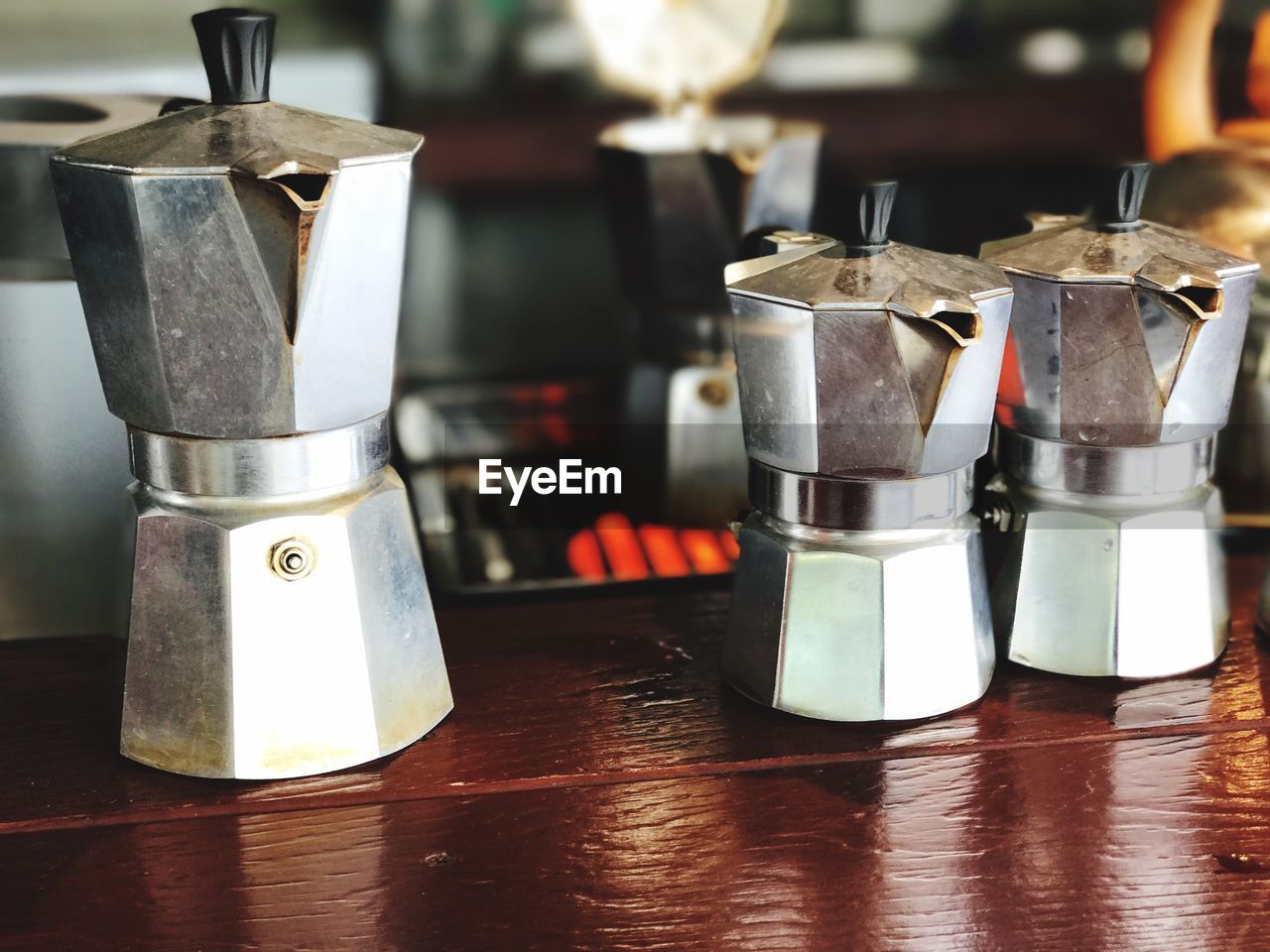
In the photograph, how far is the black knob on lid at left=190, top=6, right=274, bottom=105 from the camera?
70 centimetres

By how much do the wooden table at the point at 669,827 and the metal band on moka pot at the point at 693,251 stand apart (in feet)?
0.96

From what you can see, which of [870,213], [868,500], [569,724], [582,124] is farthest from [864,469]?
[582,124]

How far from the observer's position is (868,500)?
2.60 ft

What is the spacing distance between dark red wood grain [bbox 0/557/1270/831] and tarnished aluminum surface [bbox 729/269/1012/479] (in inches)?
6.7

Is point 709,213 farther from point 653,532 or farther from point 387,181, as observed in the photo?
point 387,181

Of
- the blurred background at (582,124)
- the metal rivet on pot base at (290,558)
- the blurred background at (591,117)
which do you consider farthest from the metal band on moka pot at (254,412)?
the blurred background at (591,117)

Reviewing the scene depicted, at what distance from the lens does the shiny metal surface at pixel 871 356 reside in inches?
28.7

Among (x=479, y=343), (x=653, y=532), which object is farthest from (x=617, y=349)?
(x=653, y=532)

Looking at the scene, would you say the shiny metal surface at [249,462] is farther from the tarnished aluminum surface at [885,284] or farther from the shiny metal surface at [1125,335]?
the shiny metal surface at [1125,335]

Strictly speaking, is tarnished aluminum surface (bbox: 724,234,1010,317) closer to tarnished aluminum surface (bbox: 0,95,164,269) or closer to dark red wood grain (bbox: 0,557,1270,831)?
dark red wood grain (bbox: 0,557,1270,831)

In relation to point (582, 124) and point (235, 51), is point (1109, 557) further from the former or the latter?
point (582, 124)

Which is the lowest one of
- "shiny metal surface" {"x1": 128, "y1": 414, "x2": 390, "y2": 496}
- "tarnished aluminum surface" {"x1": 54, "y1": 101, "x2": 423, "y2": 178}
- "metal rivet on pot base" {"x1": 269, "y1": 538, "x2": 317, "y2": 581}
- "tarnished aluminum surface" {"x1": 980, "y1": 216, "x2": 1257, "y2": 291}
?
"metal rivet on pot base" {"x1": 269, "y1": 538, "x2": 317, "y2": 581}

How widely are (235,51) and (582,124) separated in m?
0.91

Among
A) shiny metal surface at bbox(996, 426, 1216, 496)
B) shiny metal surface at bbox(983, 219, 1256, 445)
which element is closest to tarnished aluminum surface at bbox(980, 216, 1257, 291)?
shiny metal surface at bbox(983, 219, 1256, 445)
